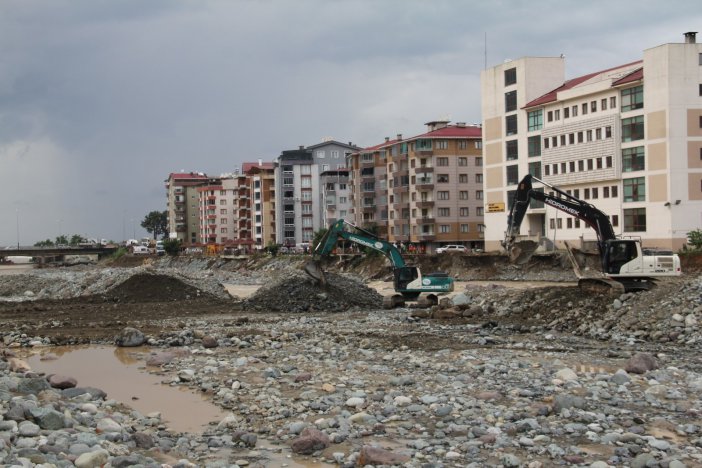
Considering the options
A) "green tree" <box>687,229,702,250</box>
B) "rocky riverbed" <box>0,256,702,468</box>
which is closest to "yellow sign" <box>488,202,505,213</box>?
"green tree" <box>687,229,702,250</box>

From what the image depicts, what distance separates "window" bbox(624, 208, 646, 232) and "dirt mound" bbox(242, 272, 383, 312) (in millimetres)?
32378

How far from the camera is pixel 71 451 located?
→ 10961 mm

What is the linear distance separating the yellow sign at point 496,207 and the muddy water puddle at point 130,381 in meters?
59.9

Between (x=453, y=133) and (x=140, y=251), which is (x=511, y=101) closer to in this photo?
(x=453, y=133)

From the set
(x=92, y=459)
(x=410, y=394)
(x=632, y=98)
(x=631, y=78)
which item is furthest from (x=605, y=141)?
(x=92, y=459)

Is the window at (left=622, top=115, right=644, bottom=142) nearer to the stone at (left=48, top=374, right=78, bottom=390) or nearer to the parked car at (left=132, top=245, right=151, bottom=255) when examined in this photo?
the stone at (left=48, top=374, right=78, bottom=390)

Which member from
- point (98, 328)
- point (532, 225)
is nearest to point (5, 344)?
point (98, 328)

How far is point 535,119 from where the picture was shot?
77.9 meters

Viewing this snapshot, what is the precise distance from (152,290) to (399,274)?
18.0m

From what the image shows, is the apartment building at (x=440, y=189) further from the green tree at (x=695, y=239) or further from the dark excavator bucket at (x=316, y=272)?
the dark excavator bucket at (x=316, y=272)

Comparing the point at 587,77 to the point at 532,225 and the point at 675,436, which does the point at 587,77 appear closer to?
the point at 532,225

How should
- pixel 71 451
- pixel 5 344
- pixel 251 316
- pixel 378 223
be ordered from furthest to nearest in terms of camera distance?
pixel 378 223 < pixel 251 316 < pixel 5 344 < pixel 71 451

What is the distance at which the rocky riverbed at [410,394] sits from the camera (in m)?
12.1

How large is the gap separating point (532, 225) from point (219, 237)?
117052mm
